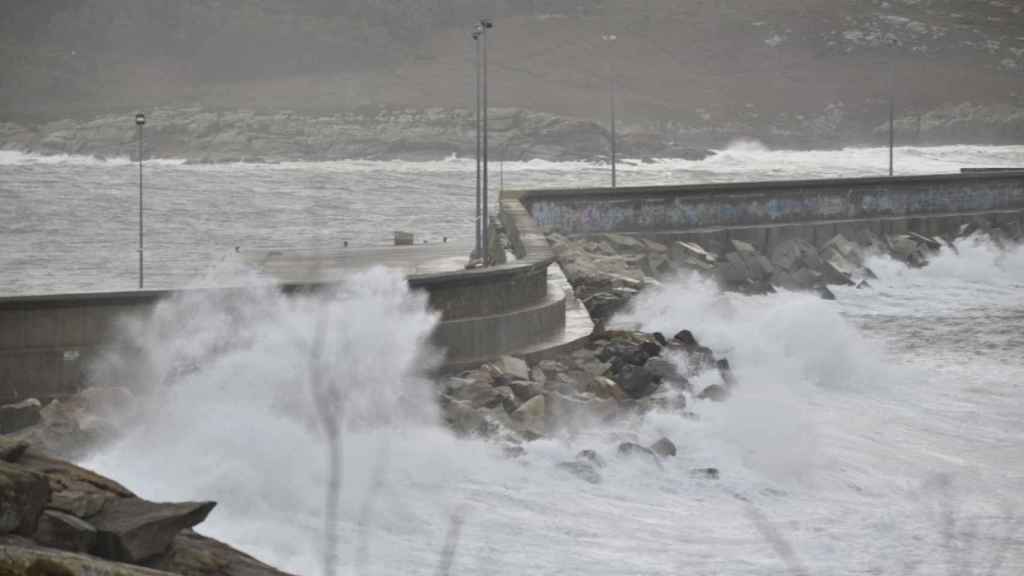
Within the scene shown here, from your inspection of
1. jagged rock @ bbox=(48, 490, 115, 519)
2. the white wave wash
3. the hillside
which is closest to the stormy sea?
the white wave wash

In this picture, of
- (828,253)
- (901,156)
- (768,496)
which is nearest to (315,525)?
(768,496)

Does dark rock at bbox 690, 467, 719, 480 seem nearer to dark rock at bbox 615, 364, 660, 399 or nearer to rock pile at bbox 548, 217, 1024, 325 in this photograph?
dark rock at bbox 615, 364, 660, 399

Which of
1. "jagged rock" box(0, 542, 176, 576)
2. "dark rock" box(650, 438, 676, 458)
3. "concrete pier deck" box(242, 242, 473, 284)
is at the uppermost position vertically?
"concrete pier deck" box(242, 242, 473, 284)

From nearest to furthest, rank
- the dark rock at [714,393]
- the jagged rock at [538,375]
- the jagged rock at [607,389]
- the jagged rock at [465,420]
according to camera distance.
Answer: the jagged rock at [465,420], the jagged rock at [607,389], the jagged rock at [538,375], the dark rock at [714,393]

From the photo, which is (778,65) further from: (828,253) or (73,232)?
(828,253)

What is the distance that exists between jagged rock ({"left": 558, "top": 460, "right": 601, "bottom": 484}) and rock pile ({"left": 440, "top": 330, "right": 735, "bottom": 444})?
67cm

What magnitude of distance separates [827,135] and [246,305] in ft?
380

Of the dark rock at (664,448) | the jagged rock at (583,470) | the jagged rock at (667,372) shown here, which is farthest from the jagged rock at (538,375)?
the jagged rock at (583,470)

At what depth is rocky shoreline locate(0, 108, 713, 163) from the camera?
4131 inches

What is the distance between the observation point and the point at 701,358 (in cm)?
1847

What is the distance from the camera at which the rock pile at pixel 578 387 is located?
14.8 meters

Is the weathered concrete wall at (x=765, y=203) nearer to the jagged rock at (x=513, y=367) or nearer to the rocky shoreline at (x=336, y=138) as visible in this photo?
the jagged rock at (x=513, y=367)

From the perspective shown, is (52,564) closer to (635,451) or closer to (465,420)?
(465,420)

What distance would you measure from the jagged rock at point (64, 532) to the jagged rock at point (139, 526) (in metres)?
0.07
